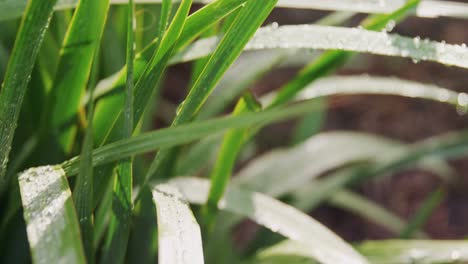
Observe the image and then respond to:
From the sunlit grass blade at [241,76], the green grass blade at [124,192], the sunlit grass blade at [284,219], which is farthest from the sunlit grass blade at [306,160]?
the green grass blade at [124,192]

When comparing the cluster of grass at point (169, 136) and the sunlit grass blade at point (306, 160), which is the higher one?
the cluster of grass at point (169, 136)

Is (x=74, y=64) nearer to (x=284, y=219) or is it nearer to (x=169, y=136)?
(x=169, y=136)

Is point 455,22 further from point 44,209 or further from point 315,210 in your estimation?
point 44,209

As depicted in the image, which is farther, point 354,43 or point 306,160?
point 306,160

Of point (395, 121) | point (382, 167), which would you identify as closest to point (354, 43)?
point (382, 167)

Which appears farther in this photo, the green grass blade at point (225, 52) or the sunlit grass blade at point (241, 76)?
the sunlit grass blade at point (241, 76)

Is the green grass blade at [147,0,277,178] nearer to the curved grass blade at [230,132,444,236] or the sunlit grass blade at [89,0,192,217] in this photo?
the sunlit grass blade at [89,0,192,217]

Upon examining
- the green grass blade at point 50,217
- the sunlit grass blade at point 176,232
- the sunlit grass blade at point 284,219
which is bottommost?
the sunlit grass blade at point 284,219

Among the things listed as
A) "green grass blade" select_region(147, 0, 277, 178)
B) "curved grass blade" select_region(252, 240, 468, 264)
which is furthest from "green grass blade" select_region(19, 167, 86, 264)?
"curved grass blade" select_region(252, 240, 468, 264)

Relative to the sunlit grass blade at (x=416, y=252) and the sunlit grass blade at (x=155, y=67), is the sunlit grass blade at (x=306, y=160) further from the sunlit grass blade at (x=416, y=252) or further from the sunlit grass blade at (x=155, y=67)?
the sunlit grass blade at (x=155, y=67)
